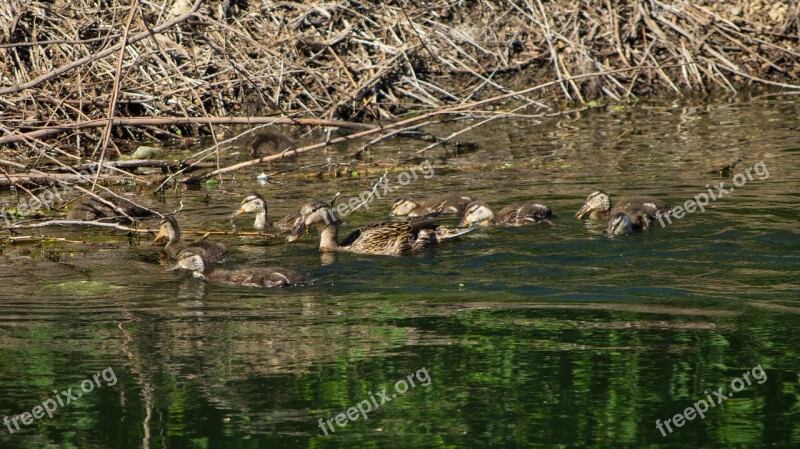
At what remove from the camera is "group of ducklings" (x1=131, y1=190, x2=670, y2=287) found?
786cm

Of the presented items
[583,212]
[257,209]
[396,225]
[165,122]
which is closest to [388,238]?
[396,225]

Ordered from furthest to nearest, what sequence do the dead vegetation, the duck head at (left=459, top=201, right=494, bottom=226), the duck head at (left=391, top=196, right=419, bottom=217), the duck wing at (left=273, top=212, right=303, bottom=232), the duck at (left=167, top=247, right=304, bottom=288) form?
the dead vegetation
the duck head at (left=391, top=196, right=419, bottom=217)
the duck wing at (left=273, top=212, right=303, bottom=232)
the duck head at (left=459, top=201, right=494, bottom=226)
the duck at (left=167, top=247, right=304, bottom=288)

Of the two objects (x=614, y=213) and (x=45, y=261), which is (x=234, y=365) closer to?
(x=45, y=261)

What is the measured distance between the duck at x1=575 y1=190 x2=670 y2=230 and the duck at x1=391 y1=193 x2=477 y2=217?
3.38 ft

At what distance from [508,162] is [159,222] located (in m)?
3.88

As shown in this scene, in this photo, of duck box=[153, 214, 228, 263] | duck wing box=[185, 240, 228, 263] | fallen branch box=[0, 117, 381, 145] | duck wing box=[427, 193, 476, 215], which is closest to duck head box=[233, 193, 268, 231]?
duck box=[153, 214, 228, 263]

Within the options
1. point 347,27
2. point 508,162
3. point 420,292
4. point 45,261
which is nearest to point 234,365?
point 420,292

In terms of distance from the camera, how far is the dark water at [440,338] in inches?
190

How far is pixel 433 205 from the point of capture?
9.66 meters

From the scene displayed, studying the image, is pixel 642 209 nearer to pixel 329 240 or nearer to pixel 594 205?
pixel 594 205

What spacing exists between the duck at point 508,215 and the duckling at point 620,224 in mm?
611

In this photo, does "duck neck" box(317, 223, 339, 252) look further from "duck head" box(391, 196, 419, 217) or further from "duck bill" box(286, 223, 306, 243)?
"duck head" box(391, 196, 419, 217)

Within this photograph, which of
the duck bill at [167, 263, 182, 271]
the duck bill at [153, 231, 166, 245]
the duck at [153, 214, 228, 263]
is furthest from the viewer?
the duck bill at [153, 231, 166, 245]

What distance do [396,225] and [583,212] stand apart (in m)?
1.59
